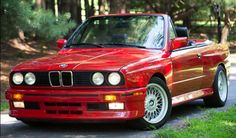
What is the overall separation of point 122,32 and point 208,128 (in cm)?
209

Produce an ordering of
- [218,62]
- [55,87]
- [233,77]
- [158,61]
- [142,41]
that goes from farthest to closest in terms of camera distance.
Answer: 1. [233,77]
2. [218,62]
3. [142,41]
4. [158,61]
5. [55,87]

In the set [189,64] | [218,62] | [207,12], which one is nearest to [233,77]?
[218,62]

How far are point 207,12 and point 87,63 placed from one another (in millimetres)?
23571

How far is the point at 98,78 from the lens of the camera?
6105mm

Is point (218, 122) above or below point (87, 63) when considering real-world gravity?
below

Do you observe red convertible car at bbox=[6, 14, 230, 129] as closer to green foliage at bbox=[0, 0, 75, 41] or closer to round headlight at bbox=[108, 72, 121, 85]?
round headlight at bbox=[108, 72, 121, 85]

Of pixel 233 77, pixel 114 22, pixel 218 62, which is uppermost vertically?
pixel 114 22

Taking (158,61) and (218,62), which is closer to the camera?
(158,61)

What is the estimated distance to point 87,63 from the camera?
248 inches

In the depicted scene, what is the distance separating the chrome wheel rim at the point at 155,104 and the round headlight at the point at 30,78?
140 centimetres

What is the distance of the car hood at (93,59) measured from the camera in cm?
621

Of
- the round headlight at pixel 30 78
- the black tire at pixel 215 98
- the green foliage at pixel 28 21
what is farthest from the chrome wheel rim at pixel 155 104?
the green foliage at pixel 28 21

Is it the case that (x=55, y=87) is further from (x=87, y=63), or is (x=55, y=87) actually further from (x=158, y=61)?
(x=158, y=61)

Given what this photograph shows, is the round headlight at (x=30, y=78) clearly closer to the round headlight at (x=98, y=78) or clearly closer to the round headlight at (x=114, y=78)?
the round headlight at (x=98, y=78)
